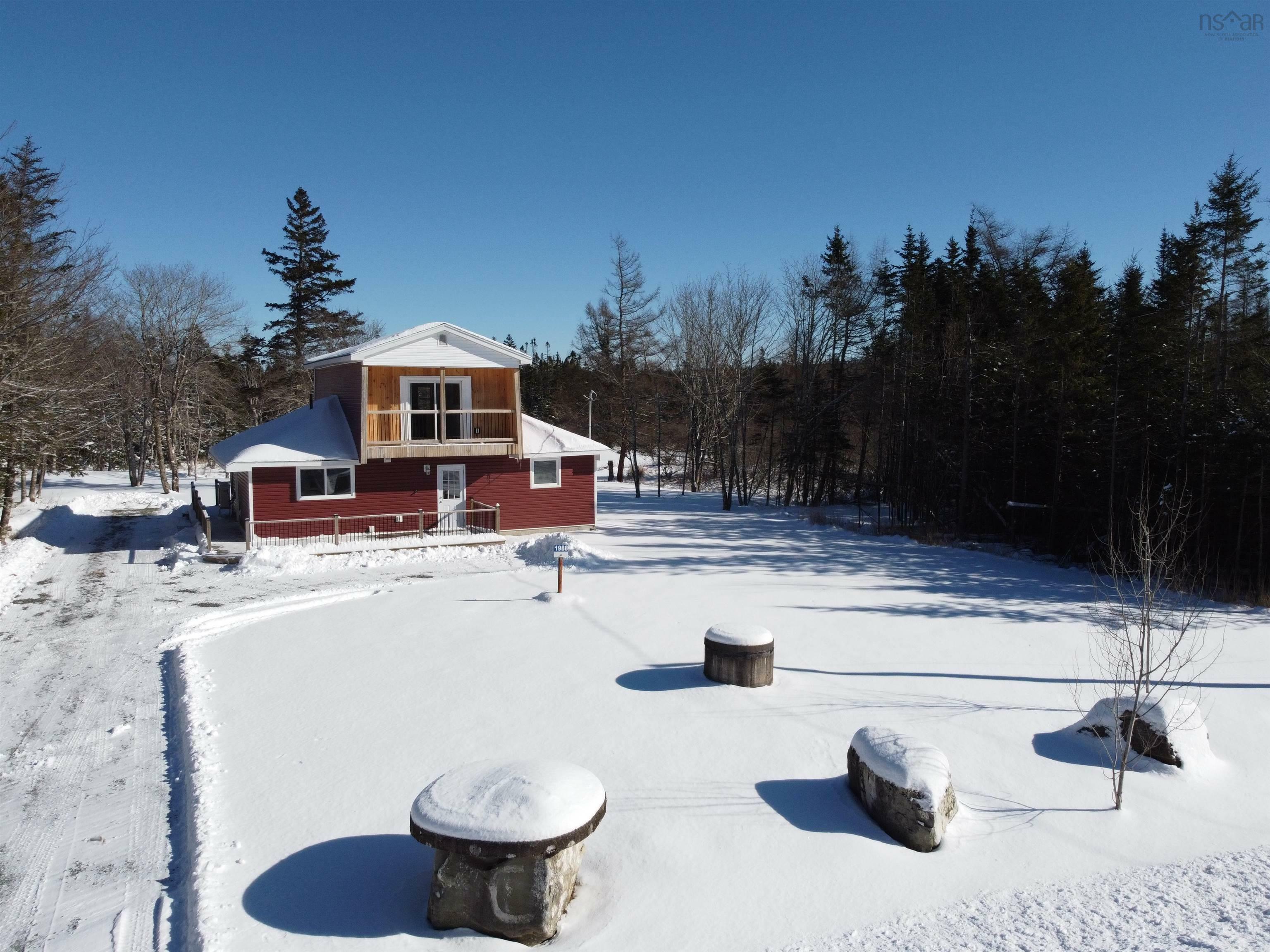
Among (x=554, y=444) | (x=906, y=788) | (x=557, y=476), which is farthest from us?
(x=557, y=476)

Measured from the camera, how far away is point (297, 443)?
63.7 ft

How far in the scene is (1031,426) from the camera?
23.6 m

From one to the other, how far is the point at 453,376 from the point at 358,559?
6.04 m

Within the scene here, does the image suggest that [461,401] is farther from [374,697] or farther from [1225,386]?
[1225,386]

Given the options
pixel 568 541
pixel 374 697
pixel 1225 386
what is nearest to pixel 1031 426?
pixel 1225 386

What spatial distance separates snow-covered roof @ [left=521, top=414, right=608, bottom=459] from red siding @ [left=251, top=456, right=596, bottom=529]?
47 centimetres

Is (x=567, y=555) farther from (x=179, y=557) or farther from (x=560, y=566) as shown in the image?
(x=179, y=557)

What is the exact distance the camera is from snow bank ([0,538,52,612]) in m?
14.2

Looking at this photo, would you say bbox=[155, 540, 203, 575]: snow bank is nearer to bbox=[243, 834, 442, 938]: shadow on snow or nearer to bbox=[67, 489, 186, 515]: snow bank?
bbox=[67, 489, 186, 515]: snow bank

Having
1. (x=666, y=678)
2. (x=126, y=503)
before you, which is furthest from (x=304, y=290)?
(x=666, y=678)

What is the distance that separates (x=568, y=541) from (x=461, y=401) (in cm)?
600

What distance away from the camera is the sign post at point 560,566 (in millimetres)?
13461

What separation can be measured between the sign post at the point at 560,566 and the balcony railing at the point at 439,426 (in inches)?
174

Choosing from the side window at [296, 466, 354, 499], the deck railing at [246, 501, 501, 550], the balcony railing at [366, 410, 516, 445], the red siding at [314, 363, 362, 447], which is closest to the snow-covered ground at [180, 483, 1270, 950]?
the deck railing at [246, 501, 501, 550]
